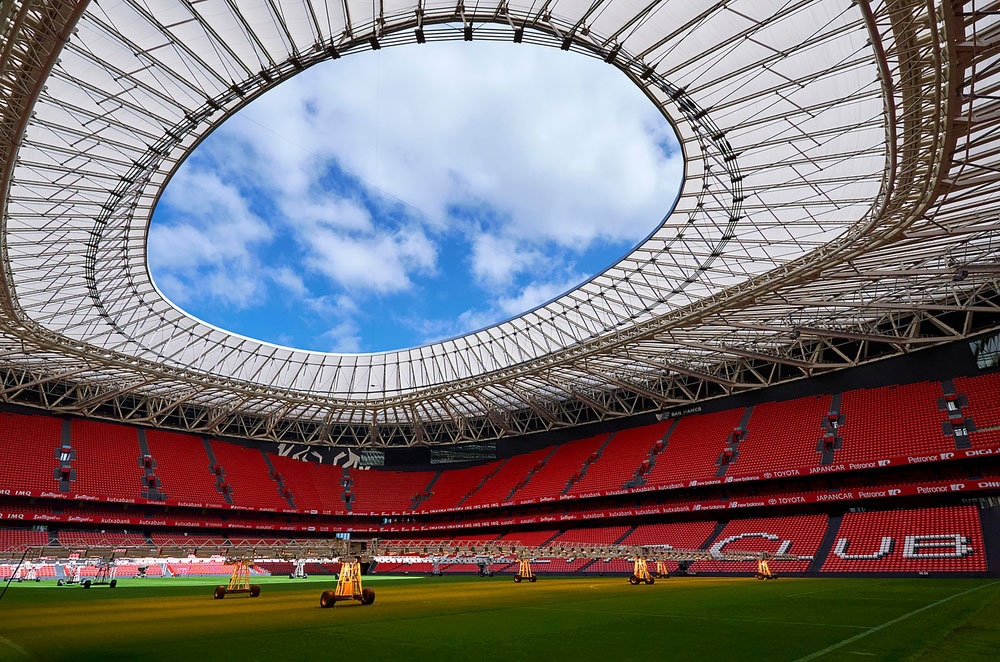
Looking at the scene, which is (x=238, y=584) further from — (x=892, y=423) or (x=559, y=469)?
(x=892, y=423)

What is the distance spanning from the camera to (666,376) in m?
52.2

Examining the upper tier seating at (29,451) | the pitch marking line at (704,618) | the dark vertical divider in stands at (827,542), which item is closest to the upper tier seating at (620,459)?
the dark vertical divider in stands at (827,542)

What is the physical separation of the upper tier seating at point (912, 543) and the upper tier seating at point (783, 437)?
18.3 ft

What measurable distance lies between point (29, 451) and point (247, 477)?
17942mm

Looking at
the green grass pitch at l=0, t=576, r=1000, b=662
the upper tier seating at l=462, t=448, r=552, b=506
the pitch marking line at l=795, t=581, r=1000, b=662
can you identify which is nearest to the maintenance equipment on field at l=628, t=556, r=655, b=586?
the green grass pitch at l=0, t=576, r=1000, b=662

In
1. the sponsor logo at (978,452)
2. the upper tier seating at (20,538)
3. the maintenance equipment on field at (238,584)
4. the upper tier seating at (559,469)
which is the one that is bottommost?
the maintenance equipment on field at (238,584)

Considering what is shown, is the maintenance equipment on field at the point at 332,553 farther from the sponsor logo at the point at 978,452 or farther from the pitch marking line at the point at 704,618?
the sponsor logo at the point at 978,452

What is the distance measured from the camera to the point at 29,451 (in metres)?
50.0

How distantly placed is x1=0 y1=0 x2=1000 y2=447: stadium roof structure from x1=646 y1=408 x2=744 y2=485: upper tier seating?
514cm

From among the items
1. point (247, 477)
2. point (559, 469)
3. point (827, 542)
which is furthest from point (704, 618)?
point (247, 477)

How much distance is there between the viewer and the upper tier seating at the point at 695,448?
1886 inches

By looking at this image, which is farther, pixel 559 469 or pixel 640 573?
pixel 559 469

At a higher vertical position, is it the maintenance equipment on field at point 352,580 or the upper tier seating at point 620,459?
the upper tier seating at point 620,459

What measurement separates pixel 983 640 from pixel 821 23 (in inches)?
733
